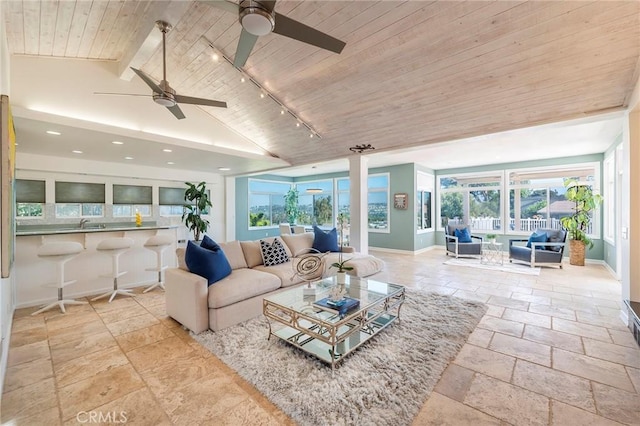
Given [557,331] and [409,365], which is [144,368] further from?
[557,331]

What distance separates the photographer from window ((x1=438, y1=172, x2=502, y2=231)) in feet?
26.4

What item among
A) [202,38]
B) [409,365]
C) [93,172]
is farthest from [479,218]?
[93,172]

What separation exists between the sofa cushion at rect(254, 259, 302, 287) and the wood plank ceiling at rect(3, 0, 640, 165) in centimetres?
262

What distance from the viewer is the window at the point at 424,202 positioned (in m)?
8.17

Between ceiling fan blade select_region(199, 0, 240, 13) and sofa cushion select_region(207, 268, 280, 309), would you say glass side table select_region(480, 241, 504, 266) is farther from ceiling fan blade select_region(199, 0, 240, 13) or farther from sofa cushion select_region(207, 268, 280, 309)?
ceiling fan blade select_region(199, 0, 240, 13)

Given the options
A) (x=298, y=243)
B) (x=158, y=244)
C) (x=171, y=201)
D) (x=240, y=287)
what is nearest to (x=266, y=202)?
(x=171, y=201)

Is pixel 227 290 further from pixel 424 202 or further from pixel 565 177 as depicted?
pixel 565 177

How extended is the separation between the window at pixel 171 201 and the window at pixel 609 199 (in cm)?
993

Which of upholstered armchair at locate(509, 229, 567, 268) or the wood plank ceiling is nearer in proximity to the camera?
the wood plank ceiling

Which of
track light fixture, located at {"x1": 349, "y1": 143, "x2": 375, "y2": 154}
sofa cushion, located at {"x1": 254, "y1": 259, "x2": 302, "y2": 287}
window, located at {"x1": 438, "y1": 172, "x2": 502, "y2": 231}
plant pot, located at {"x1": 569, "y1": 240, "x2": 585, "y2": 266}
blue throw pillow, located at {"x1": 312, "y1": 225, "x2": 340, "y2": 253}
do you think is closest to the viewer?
sofa cushion, located at {"x1": 254, "y1": 259, "x2": 302, "y2": 287}

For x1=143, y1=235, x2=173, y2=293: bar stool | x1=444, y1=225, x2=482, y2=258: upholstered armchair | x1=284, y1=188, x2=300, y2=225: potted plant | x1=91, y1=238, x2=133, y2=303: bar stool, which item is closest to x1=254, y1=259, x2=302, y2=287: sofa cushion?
x1=143, y1=235, x2=173, y2=293: bar stool

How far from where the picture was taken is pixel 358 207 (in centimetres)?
557

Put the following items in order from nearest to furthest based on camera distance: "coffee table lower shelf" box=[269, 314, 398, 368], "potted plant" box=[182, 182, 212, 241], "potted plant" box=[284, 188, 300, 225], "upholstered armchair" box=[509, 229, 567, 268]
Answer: "coffee table lower shelf" box=[269, 314, 398, 368]
"upholstered armchair" box=[509, 229, 567, 268]
"potted plant" box=[182, 182, 212, 241]
"potted plant" box=[284, 188, 300, 225]

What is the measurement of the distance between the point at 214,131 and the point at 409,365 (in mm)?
5127
